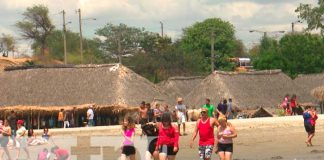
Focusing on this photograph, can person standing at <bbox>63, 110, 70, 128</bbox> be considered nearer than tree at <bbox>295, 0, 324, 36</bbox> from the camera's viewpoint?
Yes

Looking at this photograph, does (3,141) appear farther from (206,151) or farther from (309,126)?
(309,126)

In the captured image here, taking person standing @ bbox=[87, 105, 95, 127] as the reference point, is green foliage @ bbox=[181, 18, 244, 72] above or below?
above

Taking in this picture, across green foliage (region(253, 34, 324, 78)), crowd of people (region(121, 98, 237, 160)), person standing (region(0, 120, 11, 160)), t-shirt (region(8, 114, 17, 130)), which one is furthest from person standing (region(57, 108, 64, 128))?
green foliage (region(253, 34, 324, 78))

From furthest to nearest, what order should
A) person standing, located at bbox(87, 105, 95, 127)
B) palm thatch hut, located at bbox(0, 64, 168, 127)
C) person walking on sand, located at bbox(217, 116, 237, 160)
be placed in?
1. palm thatch hut, located at bbox(0, 64, 168, 127)
2. person standing, located at bbox(87, 105, 95, 127)
3. person walking on sand, located at bbox(217, 116, 237, 160)

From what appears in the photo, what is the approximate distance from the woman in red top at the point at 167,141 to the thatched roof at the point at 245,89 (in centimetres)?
2843

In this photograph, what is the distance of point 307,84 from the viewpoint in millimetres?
51281

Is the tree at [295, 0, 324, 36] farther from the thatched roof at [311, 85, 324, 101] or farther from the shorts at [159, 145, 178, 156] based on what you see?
the shorts at [159, 145, 178, 156]

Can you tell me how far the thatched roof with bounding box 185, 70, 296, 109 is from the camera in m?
43.2

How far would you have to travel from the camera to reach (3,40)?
3455 inches

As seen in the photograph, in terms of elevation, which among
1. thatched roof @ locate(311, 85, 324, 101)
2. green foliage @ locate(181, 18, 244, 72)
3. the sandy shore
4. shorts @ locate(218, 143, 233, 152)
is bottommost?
the sandy shore

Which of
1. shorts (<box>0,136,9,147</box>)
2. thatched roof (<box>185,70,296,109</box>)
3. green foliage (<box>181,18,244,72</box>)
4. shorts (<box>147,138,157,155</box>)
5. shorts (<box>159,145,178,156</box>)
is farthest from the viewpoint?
green foliage (<box>181,18,244,72</box>)

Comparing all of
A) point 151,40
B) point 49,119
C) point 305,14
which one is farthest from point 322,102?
point 151,40

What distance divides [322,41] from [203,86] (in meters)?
22.7

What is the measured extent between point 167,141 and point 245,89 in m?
31.7
